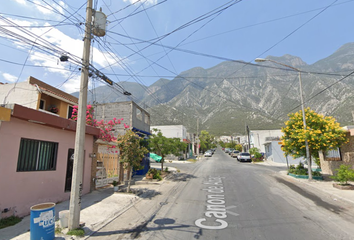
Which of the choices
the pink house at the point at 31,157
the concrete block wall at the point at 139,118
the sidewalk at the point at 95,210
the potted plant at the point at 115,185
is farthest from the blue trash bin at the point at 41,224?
the concrete block wall at the point at 139,118

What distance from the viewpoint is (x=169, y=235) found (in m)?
5.23

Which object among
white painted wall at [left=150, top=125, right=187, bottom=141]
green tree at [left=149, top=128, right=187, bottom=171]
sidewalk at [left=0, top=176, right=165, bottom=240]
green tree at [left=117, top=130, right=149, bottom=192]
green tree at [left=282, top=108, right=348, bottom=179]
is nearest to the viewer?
sidewalk at [left=0, top=176, right=165, bottom=240]

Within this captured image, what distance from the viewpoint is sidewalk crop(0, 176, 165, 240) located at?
5.20 metres

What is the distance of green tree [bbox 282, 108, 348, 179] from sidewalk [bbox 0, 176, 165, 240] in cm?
1130

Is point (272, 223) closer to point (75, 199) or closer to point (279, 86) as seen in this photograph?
point (75, 199)

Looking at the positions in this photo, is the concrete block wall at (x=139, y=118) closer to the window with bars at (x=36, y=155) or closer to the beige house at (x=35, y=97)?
the beige house at (x=35, y=97)

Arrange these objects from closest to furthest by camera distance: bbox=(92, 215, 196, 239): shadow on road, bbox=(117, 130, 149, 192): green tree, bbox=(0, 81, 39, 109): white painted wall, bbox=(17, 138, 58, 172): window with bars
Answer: bbox=(92, 215, 196, 239): shadow on road, bbox=(17, 138, 58, 172): window with bars, bbox=(117, 130, 149, 192): green tree, bbox=(0, 81, 39, 109): white painted wall

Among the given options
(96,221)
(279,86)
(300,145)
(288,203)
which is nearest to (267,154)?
(300,145)

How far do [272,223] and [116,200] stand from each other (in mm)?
6798

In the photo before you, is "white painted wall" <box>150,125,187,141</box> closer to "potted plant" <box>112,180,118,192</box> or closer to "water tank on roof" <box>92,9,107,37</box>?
"potted plant" <box>112,180,118,192</box>

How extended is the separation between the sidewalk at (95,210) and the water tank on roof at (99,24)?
259 inches

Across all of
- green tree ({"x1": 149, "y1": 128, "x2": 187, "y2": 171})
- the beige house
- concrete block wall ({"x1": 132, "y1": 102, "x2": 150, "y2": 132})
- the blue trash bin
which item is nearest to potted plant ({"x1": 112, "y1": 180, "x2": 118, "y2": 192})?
green tree ({"x1": 149, "y1": 128, "x2": 187, "y2": 171})

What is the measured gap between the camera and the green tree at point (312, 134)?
43.5ft

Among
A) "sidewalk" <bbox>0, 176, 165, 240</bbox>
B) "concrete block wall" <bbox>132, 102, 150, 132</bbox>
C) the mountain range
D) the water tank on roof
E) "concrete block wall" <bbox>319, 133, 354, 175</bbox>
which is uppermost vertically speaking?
the mountain range
